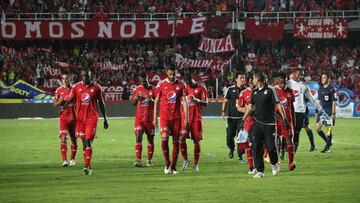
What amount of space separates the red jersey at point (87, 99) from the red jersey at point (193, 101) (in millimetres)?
2054

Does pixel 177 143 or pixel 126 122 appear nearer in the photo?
pixel 177 143

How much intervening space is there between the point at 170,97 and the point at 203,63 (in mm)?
32795

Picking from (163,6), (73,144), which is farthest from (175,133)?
(163,6)

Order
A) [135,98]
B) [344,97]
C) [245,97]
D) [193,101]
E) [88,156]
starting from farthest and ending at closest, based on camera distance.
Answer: [344,97]
[135,98]
[245,97]
[193,101]
[88,156]

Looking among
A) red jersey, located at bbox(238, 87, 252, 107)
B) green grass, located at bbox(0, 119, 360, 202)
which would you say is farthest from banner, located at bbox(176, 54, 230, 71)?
red jersey, located at bbox(238, 87, 252, 107)

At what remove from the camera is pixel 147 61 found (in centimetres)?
5322

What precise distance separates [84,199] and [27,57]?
124ft

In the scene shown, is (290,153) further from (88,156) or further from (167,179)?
(88,156)

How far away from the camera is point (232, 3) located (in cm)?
5525

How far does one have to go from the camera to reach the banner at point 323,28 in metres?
54.5

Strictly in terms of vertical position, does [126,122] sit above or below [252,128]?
below

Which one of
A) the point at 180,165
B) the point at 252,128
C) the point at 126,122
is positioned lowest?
the point at 126,122

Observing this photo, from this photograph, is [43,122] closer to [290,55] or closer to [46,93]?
[46,93]

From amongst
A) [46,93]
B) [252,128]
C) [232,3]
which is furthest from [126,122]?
[252,128]
